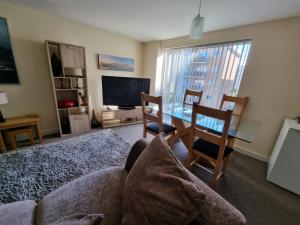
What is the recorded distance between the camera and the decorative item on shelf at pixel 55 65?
253 centimetres

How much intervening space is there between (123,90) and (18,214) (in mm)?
2839

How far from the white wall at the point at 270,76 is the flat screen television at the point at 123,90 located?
6.75 feet

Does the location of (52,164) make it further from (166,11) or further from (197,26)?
(166,11)

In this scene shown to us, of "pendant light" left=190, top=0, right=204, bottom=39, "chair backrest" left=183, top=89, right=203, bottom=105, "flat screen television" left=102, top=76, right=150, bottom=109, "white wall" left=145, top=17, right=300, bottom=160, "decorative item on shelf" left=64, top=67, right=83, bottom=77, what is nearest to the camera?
"pendant light" left=190, top=0, right=204, bottom=39

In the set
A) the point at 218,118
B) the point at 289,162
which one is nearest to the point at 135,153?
the point at 218,118

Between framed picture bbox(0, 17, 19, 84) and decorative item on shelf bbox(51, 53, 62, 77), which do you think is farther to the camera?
decorative item on shelf bbox(51, 53, 62, 77)

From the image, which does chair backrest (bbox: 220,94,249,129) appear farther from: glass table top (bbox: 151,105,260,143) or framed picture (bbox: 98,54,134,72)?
framed picture (bbox: 98,54,134,72)

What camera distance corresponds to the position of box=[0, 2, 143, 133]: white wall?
2.30 metres

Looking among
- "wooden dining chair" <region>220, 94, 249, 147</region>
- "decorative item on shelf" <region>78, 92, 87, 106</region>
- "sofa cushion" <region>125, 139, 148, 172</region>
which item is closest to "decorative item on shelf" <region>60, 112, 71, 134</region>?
"decorative item on shelf" <region>78, 92, 87, 106</region>

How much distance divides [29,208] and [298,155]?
108 inches

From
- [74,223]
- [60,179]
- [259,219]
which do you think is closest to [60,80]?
[60,179]

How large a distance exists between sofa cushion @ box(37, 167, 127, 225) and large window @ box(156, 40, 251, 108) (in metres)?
2.38

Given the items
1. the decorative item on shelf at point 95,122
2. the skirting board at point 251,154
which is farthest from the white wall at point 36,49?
the skirting board at point 251,154

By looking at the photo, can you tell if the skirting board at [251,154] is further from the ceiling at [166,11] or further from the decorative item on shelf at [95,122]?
the decorative item on shelf at [95,122]
